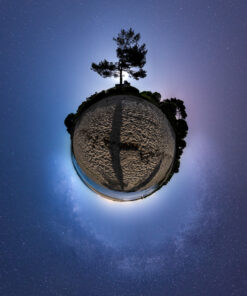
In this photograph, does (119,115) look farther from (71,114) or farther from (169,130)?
(71,114)

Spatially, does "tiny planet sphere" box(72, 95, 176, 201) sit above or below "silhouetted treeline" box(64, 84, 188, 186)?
below

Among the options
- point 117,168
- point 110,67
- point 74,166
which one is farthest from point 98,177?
point 110,67

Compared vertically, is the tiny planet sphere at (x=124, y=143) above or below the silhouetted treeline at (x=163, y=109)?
below

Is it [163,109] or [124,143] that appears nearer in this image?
[124,143]

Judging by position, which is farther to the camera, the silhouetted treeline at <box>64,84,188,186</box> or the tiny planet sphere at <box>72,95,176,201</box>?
the silhouetted treeline at <box>64,84,188,186</box>

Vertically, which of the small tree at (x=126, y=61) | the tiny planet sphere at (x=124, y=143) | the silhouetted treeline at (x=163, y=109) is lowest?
the tiny planet sphere at (x=124, y=143)

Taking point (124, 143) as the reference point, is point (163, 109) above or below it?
above

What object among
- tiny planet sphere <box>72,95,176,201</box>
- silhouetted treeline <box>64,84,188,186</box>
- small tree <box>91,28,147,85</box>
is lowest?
tiny planet sphere <box>72,95,176,201</box>

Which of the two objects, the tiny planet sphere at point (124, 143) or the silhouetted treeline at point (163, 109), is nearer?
the tiny planet sphere at point (124, 143)
